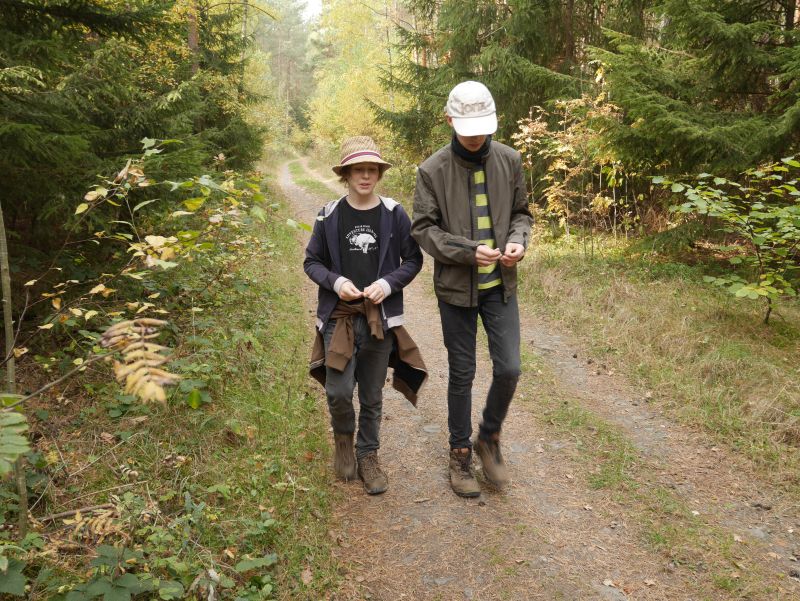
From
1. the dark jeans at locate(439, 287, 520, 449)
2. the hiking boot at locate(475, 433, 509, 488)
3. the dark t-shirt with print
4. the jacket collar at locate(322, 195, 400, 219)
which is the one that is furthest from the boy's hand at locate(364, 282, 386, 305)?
the hiking boot at locate(475, 433, 509, 488)

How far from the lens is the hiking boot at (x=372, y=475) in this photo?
3932 mm

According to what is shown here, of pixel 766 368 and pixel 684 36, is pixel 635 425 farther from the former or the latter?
pixel 684 36

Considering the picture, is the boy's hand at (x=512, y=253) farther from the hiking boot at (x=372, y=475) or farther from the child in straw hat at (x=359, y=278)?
the hiking boot at (x=372, y=475)

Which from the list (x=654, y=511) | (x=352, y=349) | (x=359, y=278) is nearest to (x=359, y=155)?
(x=359, y=278)

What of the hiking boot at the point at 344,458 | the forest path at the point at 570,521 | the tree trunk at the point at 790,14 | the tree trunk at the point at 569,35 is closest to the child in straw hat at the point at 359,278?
the hiking boot at the point at 344,458

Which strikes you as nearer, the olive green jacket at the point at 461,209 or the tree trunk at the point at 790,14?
the olive green jacket at the point at 461,209

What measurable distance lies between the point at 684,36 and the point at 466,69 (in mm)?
6729

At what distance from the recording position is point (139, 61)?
9.26 m

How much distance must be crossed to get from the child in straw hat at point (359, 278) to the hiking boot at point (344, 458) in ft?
0.64

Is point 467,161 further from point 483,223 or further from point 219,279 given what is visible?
point 219,279

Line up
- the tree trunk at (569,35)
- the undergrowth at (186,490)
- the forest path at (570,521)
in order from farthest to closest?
the tree trunk at (569,35) → the forest path at (570,521) → the undergrowth at (186,490)

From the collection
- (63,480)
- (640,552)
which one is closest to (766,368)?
(640,552)

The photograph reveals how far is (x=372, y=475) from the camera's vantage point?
3982mm

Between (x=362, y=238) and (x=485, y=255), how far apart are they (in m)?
0.88
